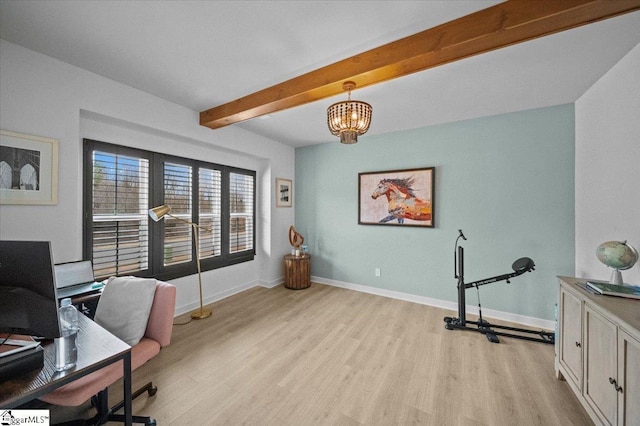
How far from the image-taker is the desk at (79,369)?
89cm

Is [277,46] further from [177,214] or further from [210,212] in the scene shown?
[210,212]

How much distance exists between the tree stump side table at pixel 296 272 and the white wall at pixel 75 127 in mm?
986

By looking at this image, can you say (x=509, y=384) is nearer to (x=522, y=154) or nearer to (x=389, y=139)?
(x=522, y=154)

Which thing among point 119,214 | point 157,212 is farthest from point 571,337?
point 119,214

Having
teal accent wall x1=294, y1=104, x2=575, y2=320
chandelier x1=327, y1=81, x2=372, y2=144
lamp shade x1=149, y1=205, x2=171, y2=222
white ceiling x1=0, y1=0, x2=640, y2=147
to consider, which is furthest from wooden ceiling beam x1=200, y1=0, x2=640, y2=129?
teal accent wall x1=294, y1=104, x2=575, y2=320

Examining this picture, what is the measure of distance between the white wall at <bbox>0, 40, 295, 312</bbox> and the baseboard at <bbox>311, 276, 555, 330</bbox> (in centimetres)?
193

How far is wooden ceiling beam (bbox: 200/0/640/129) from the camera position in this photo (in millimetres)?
1297

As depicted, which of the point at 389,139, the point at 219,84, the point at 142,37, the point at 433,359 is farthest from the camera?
the point at 389,139

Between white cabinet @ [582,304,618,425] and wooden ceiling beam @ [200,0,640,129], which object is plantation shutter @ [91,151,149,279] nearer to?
wooden ceiling beam @ [200,0,640,129]

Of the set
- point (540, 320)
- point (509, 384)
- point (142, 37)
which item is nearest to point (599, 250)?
point (509, 384)

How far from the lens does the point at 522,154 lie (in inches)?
115

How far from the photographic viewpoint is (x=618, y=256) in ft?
5.52

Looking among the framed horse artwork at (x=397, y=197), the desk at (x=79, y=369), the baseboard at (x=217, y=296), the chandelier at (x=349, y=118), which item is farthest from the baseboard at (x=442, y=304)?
the desk at (x=79, y=369)

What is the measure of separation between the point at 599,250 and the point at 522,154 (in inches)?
60.3
